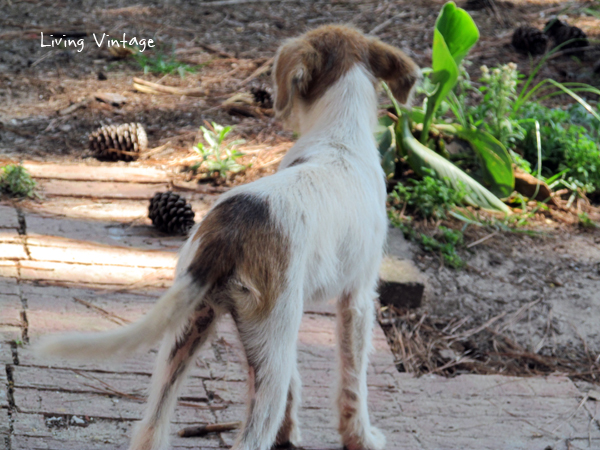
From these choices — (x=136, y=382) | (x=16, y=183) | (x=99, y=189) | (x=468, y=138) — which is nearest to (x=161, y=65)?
(x=99, y=189)

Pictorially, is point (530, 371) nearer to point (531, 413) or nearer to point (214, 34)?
point (531, 413)

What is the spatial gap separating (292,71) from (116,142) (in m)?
2.85

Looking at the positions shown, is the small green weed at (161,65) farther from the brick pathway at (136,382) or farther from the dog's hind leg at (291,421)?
the dog's hind leg at (291,421)

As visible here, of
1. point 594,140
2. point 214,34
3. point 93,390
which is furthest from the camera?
point 214,34

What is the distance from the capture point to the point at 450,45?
5.03m

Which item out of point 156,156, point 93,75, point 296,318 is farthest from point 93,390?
point 93,75

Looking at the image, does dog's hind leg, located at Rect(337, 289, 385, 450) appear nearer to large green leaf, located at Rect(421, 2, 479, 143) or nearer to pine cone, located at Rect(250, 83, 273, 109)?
large green leaf, located at Rect(421, 2, 479, 143)

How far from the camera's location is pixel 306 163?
252 cm

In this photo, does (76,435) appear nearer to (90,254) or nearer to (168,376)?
(168,376)

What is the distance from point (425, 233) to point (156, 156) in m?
2.33

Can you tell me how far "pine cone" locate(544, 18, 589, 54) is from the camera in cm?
791

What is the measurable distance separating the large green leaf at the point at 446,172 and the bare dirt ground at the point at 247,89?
34 cm

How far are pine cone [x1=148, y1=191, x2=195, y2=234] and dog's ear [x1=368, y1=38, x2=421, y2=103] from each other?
1.69m

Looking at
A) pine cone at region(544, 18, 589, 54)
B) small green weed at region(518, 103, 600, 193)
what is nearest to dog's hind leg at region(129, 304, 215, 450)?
small green weed at region(518, 103, 600, 193)
